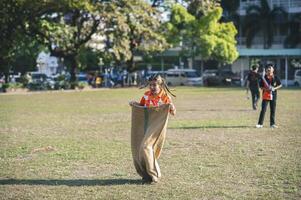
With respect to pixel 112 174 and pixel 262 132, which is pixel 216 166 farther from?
pixel 262 132

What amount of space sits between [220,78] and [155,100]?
4382 cm

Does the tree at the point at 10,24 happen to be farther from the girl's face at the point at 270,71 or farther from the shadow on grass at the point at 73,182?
the shadow on grass at the point at 73,182

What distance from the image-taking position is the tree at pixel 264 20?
55.7 meters

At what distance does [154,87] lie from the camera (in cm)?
732

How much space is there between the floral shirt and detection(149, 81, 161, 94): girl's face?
0.18 ft

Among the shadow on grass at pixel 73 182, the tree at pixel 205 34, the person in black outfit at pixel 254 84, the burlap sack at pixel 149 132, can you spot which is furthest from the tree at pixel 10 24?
the burlap sack at pixel 149 132

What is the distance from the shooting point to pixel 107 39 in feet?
140

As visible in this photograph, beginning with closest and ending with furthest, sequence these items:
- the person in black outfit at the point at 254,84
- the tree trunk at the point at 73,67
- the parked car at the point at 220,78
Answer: the person in black outfit at the point at 254,84
the tree trunk at the point at 73,67
the parked car at the point at 220,78

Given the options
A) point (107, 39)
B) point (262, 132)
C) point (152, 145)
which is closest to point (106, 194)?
point (152, 145)

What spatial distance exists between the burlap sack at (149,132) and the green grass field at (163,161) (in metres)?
0.23

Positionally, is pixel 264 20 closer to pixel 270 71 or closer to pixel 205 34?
pixel 205 34

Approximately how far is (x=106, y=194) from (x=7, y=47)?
3495cm

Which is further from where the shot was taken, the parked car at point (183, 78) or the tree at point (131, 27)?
the parked car at point (183, 78)

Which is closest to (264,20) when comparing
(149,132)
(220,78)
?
(220,78)
